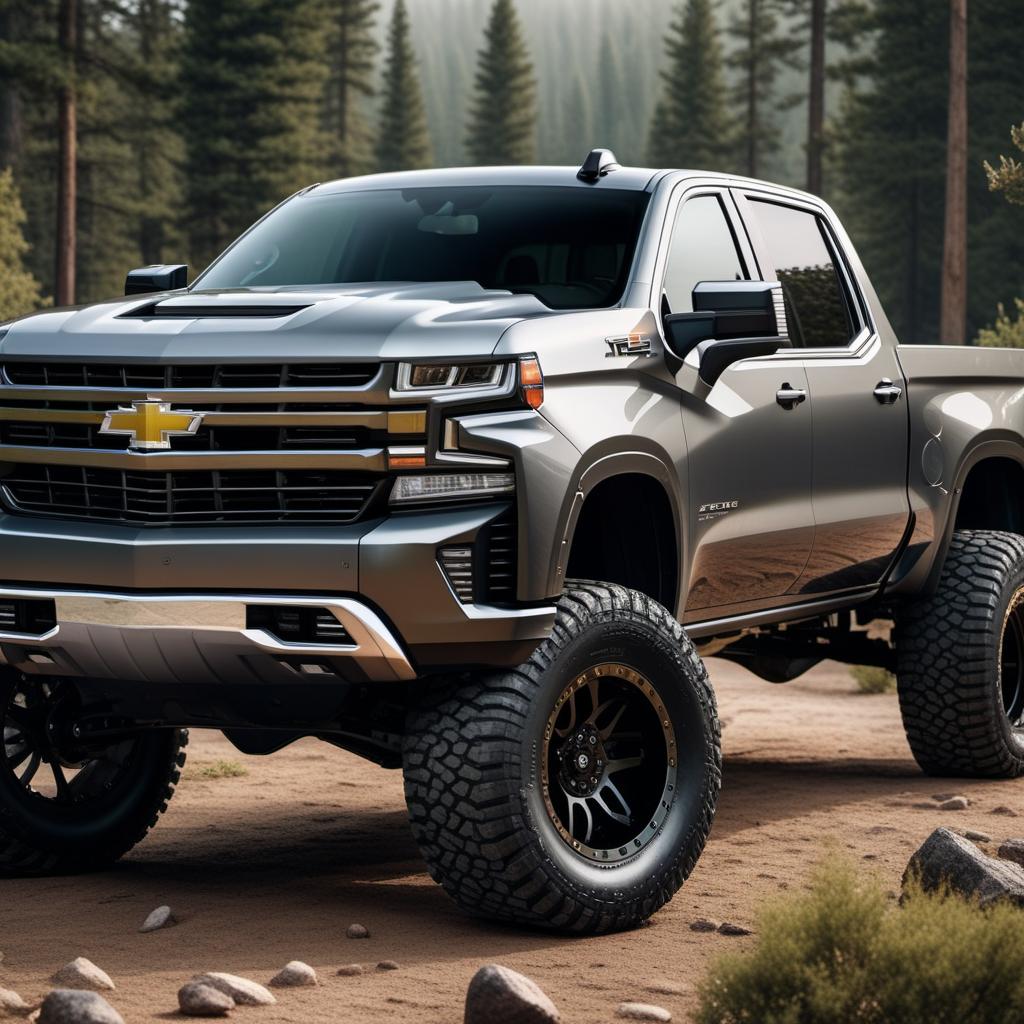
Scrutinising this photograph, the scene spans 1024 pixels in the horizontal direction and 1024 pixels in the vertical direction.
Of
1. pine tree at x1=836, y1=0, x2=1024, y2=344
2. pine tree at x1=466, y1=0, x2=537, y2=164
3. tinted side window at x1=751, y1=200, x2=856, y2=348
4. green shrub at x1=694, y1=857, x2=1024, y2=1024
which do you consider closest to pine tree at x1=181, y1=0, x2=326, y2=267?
pine tree at x1=836, y1=0, x2=1024, y2=344

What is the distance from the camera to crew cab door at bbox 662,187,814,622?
6367mm

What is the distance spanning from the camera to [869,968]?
4191mm

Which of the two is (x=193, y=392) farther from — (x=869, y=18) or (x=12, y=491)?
(x=869, y=18)

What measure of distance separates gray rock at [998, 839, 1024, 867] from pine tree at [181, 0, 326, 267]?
160 feet

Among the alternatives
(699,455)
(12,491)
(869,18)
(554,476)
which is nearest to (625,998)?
(554,476)

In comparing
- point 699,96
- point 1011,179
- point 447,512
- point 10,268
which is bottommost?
point 447,512

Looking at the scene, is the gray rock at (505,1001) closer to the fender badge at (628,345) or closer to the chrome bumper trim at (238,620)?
the chrome bumper trim at (238,620)

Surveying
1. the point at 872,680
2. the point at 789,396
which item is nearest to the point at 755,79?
the point at 872,680

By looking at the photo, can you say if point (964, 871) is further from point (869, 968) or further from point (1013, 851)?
point (869, 968)

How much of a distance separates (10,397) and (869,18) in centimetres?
5102

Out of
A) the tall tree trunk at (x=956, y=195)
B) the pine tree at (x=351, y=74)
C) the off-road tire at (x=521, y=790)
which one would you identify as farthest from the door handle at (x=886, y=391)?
the pine tree at (x=351, y=74)

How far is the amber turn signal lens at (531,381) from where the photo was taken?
5312 mm

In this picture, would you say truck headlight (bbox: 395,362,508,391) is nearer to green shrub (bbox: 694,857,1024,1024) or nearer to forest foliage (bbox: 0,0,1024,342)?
green shrub (bbox: 694,857,1024,1024)

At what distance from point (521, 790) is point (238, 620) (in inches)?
37.8
